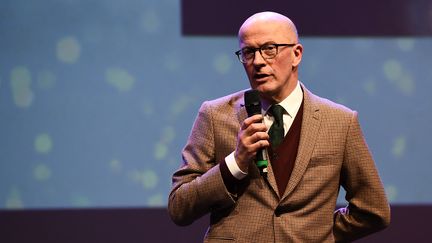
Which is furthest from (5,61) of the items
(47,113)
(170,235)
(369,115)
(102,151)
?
(369,115)

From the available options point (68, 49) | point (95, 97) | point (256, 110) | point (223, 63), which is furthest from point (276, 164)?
point (68, 49)

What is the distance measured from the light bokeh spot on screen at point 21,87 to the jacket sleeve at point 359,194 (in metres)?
1.54

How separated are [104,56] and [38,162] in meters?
0.55

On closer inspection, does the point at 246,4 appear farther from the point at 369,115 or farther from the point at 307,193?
the point at 307,193

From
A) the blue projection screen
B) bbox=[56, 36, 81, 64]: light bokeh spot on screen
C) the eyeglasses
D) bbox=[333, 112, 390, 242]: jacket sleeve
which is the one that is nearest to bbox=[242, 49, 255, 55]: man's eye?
the eyeglasses

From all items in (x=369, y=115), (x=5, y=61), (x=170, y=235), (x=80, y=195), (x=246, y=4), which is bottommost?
(x=170, y=235)

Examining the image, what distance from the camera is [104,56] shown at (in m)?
3.11

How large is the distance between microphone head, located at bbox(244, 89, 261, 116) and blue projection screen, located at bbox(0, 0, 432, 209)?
1182mm

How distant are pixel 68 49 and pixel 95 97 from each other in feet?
0.79

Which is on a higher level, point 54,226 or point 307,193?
point 307,193

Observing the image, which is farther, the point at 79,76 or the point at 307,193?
the point at 79,76

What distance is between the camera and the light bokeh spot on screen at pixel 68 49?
309cm

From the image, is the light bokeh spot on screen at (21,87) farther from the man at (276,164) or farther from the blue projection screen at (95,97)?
the man at (276,164)

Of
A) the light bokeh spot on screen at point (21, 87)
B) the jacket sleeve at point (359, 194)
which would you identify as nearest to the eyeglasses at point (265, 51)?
the jacket sleeve at point (359, 194)
